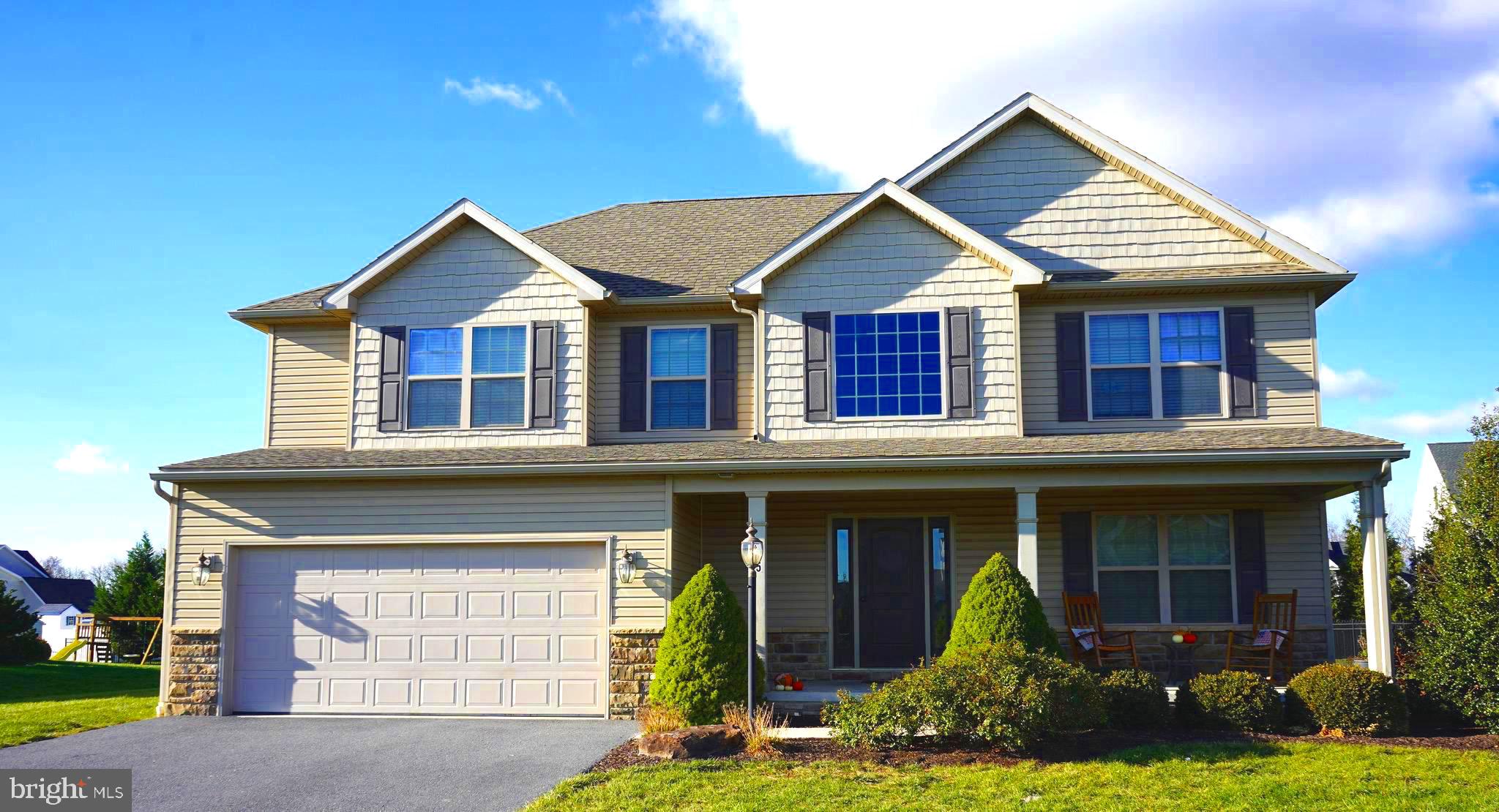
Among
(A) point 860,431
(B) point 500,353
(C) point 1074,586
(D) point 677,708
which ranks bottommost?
(D) point 677,708

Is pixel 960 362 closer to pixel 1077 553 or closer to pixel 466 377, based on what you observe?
pixel 1077 553

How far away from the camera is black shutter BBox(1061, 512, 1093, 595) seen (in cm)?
1371

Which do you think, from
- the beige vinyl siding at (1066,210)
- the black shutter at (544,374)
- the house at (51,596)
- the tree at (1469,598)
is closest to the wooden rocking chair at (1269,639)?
the tree at (1469,598)

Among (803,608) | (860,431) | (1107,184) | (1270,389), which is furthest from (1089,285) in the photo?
(803,608)

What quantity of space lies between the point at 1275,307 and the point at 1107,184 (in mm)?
2482

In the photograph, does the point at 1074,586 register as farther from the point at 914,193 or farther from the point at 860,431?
the point at 914,193

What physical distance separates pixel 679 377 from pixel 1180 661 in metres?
6.87

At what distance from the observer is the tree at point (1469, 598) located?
33.4 feet

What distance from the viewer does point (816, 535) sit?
14.1m

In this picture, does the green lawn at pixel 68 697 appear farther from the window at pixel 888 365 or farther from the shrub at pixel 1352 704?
the shrub at pixel 1352 704

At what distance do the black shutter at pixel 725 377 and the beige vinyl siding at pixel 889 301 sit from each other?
651 mm

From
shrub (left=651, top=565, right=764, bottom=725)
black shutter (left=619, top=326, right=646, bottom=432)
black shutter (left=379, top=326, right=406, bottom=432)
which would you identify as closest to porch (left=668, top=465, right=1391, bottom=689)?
black shutter (left=619, top=326, right=646, bottom=432)

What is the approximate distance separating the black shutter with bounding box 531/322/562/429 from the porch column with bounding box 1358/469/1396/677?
29.2 feet

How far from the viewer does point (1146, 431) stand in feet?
43.4
